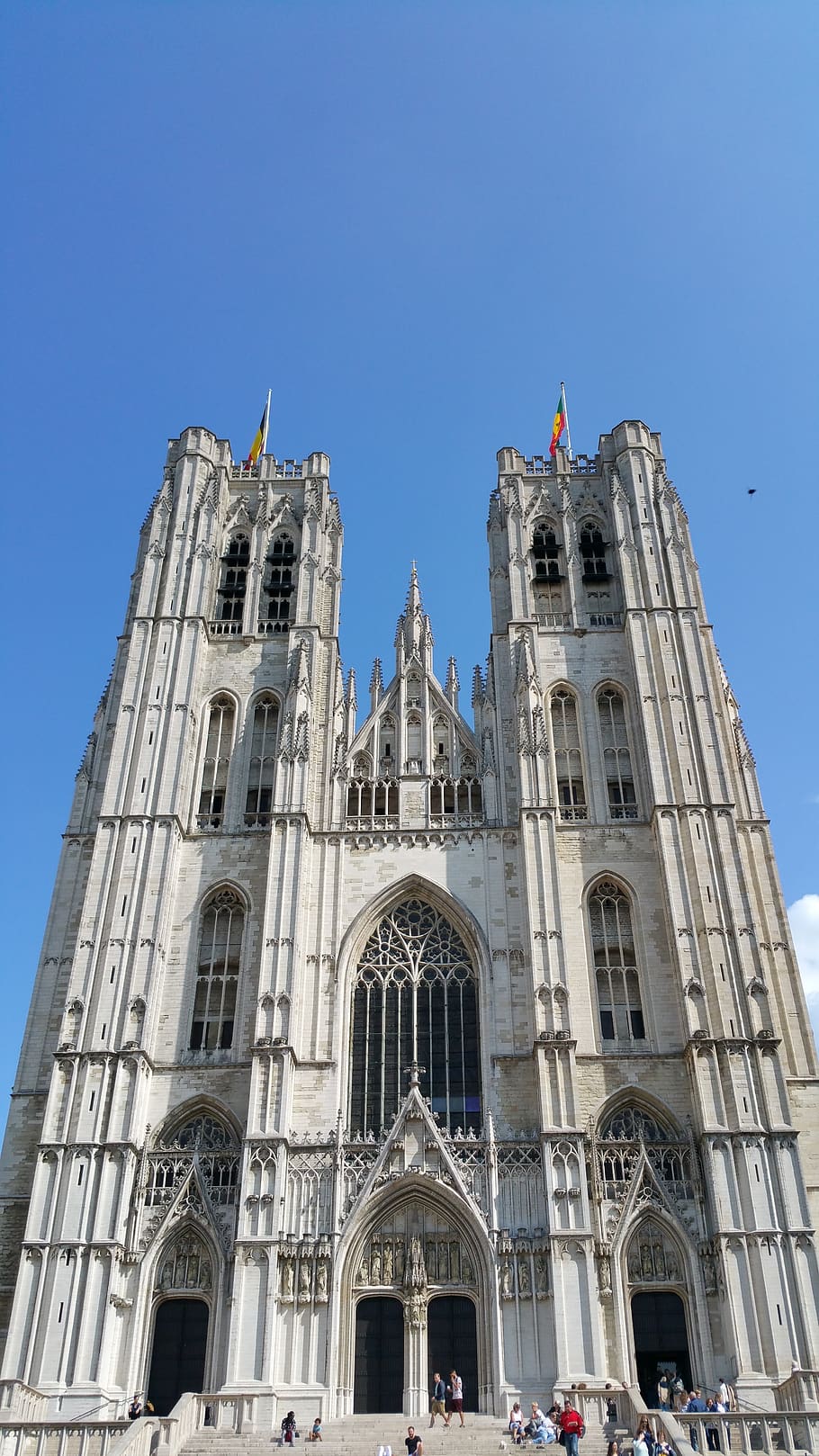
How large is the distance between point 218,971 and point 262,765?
22.5 ft

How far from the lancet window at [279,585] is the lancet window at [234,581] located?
2.41 feet

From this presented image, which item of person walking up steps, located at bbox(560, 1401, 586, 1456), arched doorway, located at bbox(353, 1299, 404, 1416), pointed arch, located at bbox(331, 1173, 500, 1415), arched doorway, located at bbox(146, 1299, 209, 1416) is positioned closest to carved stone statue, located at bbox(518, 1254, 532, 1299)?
pointed arch, located at bbox(331, 1173, 500, 1415)

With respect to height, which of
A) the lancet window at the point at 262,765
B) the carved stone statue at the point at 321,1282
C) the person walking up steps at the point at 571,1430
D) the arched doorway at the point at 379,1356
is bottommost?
the person walking up steps at the point at 571,1430

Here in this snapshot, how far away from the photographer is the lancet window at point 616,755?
35.4 metres

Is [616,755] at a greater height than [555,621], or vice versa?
[555,621]

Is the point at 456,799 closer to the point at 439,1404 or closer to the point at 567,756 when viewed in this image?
the point at 567,756

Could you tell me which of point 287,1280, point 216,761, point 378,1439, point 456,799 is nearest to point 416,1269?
point 287,1280

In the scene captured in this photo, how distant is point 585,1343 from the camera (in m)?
26.1

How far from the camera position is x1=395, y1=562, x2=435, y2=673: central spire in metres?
39.1

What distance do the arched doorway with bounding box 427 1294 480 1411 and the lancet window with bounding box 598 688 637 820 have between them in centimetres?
1350

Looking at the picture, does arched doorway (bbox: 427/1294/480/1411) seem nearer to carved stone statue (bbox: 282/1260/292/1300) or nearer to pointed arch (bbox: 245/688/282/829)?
carved stone statue (bbox: 282/1260/292/1300)

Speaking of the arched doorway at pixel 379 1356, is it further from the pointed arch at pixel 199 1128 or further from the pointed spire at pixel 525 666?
the pointed spire at pixel 525 666

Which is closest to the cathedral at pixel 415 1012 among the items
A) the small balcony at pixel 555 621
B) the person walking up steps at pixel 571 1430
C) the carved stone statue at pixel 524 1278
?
the carved stone statue at pixel 524 1278

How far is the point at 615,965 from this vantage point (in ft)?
107
